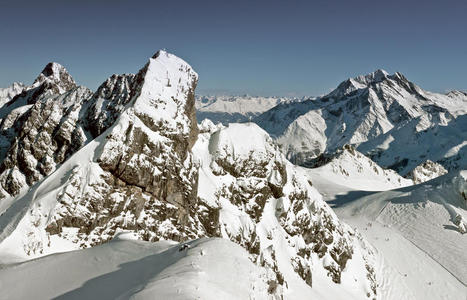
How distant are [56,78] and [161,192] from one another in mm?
57490

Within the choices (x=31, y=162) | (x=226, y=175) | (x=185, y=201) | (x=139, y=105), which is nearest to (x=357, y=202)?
(x=226, y=175)

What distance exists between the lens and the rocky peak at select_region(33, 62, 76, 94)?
214 ft

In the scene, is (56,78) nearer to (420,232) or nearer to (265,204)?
(265,204)

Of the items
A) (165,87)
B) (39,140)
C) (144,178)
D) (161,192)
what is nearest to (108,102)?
(39,140)

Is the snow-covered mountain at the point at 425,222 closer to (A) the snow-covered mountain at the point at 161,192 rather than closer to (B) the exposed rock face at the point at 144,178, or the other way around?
(A) the snow-covered mountain at the point at 161,192

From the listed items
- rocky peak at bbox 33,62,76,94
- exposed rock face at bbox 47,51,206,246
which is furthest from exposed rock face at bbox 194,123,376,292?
rocky peak at bbox 33,62,76,94

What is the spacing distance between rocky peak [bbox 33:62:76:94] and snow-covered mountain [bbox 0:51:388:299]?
65.3 ft

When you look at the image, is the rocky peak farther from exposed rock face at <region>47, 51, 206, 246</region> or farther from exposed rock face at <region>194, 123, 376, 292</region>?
exposed rock face at <region>194, 123, 376, 292</region>

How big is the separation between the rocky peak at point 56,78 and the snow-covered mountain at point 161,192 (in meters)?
19.9

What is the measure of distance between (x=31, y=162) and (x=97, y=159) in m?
16.3

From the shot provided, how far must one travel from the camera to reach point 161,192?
27250 mm

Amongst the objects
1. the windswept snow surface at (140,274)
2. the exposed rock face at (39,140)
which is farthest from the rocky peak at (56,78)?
the windswept snow surface at (140,274)

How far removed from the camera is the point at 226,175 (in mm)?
34969

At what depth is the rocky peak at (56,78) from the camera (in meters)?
65.3
